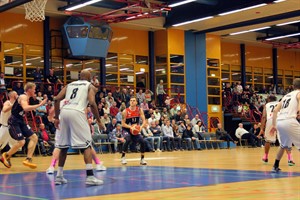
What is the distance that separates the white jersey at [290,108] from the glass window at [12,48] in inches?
817

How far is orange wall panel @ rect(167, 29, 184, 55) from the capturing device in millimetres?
33656

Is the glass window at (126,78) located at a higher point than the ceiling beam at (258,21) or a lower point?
lower

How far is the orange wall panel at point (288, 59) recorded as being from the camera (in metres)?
43.2

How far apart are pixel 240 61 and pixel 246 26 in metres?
7.31

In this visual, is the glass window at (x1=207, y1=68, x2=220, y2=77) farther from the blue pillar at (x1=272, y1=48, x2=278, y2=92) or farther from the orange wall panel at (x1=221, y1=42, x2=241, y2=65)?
the blue pillar at (x1=272, y1=48, x2=278, y2=92)

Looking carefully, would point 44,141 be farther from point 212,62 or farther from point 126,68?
point 212,62

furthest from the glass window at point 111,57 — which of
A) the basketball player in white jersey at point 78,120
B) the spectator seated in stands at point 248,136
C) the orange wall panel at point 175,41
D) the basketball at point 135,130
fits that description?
the basketball player in white jersey at point 78,120

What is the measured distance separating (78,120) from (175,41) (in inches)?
1013

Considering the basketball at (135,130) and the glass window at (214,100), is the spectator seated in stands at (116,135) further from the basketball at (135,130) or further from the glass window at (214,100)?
the glass window at (214,100)

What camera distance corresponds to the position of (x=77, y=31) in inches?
1117

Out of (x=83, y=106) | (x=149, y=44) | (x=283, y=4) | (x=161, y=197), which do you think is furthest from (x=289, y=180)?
(x=149, y=44)

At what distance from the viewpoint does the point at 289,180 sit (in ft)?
29.8

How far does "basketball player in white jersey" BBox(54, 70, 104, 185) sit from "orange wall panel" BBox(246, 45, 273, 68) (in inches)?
1308

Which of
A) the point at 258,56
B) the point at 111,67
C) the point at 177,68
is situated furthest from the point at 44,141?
the point at 258,56
